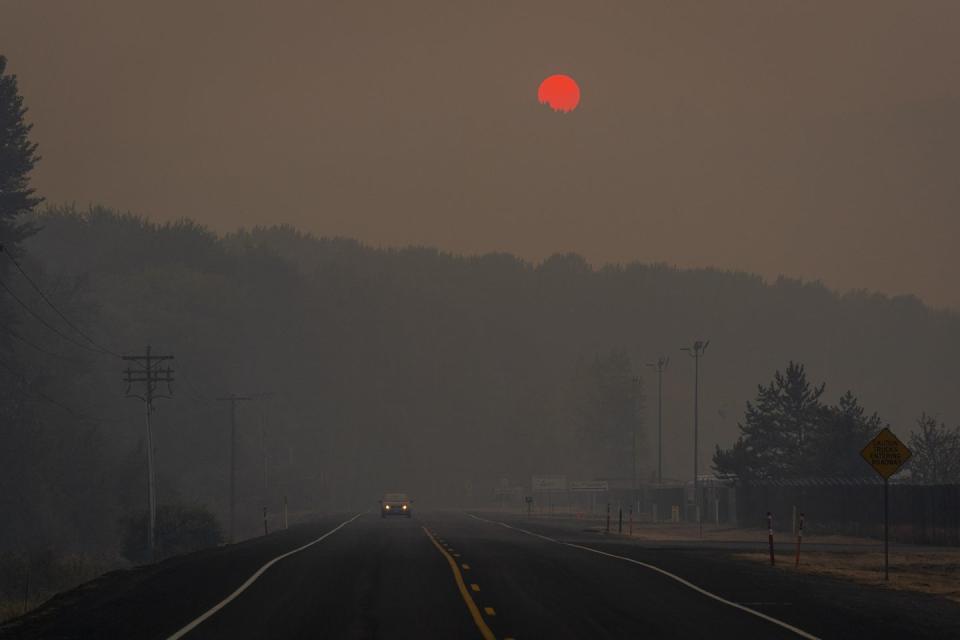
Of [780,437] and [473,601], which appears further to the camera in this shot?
[780,437]

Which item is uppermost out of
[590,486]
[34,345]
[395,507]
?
[34,345]

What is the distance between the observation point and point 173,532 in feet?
271

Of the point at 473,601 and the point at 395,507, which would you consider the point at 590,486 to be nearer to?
the point at 395,507

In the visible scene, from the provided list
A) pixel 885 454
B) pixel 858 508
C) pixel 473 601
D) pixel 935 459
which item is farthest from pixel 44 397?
pixel 473 601

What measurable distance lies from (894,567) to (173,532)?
47363 mm

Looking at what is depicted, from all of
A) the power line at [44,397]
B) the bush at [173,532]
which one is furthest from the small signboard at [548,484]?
the bush at [173,532]

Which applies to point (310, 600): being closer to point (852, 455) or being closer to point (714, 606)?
point (714, 606)

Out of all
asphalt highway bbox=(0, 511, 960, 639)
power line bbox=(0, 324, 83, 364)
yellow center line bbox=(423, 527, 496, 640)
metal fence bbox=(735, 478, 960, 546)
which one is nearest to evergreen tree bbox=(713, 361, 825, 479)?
metal fence bbox=(735, 478, 960, 546)

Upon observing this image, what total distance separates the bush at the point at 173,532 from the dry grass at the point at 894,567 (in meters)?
36.6

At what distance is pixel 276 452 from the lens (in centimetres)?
19550

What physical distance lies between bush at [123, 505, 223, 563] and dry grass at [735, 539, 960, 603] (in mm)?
36606

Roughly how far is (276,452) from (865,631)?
173083mm

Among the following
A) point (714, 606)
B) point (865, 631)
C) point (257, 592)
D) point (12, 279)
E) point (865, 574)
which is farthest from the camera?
point (12, 279)

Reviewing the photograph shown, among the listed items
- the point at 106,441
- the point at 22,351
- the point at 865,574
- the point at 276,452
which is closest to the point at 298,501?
the point at 276,452
